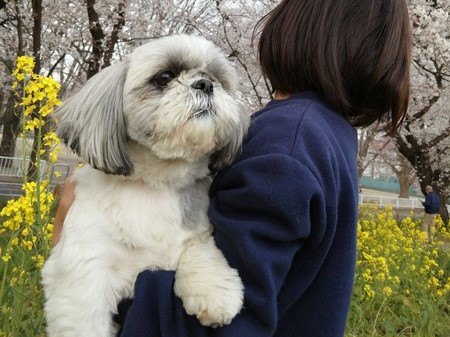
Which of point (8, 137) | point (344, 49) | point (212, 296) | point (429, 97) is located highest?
point (344, 49)

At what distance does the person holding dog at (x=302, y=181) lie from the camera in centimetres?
132

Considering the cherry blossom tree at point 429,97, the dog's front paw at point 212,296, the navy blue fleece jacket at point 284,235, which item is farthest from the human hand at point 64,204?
the cherry blossom tree at point 429,97

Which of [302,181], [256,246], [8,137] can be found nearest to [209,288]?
[256,246]

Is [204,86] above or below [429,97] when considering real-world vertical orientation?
above

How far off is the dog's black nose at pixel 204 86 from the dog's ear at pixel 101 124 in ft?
0.89

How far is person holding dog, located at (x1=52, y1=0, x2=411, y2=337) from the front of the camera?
132 cm

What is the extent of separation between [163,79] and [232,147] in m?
0.31

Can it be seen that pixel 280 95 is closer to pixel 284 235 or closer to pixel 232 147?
pixel 232 147

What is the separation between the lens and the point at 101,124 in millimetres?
1699

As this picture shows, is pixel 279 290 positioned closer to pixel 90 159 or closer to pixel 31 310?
pixel 90 159

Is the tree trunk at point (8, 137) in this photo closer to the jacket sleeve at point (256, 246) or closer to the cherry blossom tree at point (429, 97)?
the cherry blossom tree at point (429, 97)

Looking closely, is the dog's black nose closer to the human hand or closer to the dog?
the dog

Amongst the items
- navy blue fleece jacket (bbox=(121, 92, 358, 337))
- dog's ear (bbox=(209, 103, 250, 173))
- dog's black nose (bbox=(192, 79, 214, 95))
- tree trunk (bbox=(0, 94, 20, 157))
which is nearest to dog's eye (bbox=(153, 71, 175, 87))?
dog's black nose (bbox=(192, 79, 214, 95))

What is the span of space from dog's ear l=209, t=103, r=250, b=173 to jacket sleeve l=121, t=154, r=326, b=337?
0.29 meters
